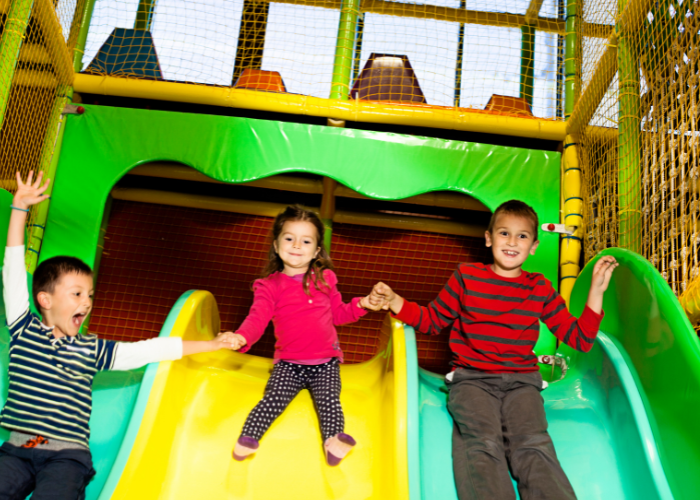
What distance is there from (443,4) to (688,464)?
2712mm

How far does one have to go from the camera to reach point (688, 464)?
137 centimetres

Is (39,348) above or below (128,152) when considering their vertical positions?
below

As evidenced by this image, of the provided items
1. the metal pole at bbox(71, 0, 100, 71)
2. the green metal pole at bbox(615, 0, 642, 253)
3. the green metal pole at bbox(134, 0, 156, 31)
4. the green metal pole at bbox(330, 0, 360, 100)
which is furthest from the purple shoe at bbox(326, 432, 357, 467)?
the green metal pole at bbox(134, 0, 156, 31)

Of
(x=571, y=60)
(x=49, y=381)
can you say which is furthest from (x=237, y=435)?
(x=571, y=60)

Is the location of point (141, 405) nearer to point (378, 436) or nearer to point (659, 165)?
point (378, 436)

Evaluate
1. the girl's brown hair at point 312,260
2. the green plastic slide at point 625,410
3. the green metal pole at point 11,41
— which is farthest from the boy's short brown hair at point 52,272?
the green plastic slide at point 625,410

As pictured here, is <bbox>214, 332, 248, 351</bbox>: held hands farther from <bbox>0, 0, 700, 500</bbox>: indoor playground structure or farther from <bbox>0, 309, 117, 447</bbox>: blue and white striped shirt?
<bbox>0, 309, 117, 447</bbox>: blue and white striped shirt

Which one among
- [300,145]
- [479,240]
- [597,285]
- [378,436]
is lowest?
[378,436]

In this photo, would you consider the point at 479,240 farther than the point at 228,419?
Yes

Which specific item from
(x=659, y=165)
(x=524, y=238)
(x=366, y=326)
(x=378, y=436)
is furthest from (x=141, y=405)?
(x=659, y=165)

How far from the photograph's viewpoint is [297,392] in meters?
1.84

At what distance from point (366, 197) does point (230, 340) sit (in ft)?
4.41

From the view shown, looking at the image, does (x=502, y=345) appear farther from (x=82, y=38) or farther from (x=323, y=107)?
(x=82, y=38)

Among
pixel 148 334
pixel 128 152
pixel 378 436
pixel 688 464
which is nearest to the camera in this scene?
pixel 688 464
